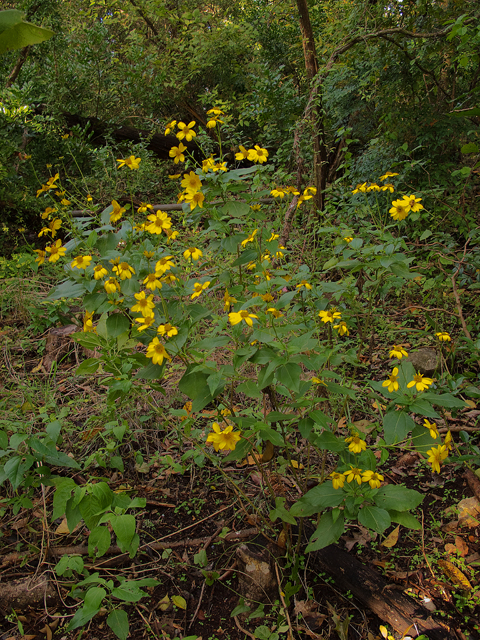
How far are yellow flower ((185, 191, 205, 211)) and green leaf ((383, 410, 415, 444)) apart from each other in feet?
2.67

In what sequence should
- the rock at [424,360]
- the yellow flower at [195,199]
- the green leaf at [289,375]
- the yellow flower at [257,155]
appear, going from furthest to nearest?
the rock at [424,360], the yellow flower at [257,155], the yellow flower at [195,199], the green leaf at [289,375]

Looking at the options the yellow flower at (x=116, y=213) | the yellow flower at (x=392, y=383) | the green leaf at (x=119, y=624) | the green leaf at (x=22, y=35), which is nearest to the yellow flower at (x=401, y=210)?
the yellow flower at (x=392, y=383)

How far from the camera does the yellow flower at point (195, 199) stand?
1213 mm

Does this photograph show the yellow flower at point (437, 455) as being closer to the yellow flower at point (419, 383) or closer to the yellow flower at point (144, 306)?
the yellow flower at point (419, 383)

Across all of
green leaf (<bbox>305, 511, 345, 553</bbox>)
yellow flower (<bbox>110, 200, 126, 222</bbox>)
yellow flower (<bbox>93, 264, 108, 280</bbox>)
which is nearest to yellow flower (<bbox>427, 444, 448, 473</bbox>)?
green leaf (<bbox>305, 511, 345, 553</bbox>)

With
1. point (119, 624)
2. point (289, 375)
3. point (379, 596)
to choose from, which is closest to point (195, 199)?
point (289, 375)

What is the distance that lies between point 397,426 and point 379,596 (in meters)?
0.58

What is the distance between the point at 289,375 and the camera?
40.5 inches

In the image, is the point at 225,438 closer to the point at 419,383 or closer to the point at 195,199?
the point at 419,383

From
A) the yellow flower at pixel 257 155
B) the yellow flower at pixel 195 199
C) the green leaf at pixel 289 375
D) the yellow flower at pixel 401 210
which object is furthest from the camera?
the yellow flower at pixel 401 210

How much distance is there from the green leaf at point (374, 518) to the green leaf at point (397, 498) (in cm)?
4

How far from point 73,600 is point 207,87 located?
7.09 meters

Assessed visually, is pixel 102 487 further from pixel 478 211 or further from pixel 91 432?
pixel 478 211

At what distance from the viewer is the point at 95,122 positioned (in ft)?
18.0
